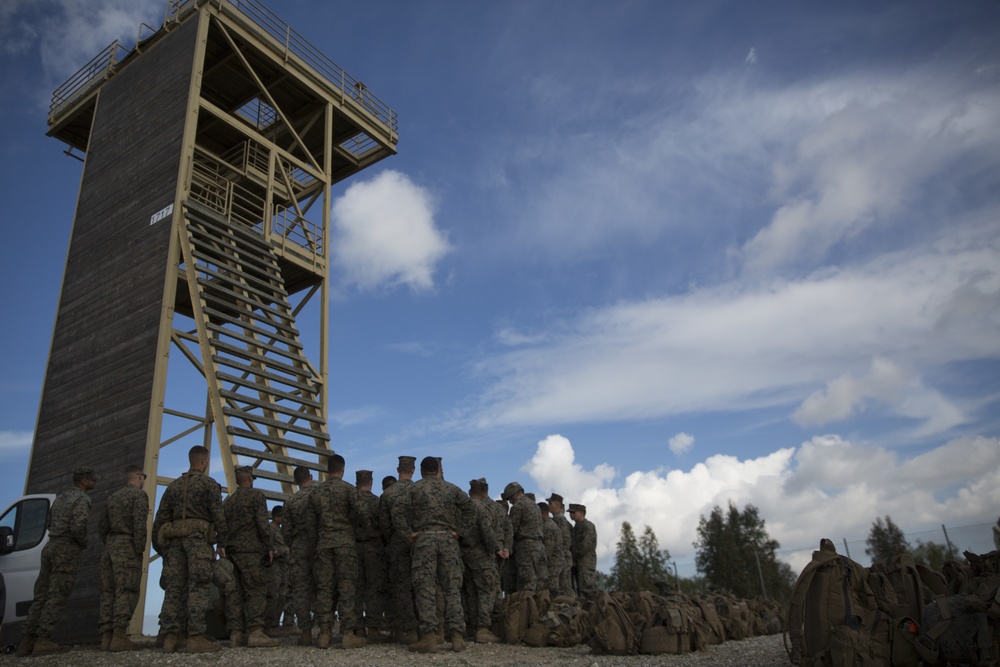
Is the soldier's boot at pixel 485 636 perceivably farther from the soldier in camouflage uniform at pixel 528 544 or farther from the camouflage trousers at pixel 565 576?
the camouflage trousers at pixel 565 576

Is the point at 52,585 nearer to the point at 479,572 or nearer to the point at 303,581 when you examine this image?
the point at 303,581

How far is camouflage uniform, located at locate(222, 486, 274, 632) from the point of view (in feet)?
22.6

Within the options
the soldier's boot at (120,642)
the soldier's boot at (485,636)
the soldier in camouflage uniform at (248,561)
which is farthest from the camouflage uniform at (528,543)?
the soldier's boot at (120,642)

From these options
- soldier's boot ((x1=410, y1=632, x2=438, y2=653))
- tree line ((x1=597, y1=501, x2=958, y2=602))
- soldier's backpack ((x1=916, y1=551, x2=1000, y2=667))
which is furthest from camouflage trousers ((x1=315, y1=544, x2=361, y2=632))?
tree line ((x1=597, y1=501, x2=958, y2=602))

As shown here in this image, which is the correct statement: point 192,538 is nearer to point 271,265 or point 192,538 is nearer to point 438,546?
point 438,546

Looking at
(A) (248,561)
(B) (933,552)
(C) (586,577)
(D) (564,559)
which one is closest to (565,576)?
(D) (564,559)

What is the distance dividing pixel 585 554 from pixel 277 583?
4.57m

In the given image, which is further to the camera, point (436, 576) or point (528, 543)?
point (528, 543)

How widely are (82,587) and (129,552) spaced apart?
163 inches

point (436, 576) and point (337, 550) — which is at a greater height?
point (337, 550)

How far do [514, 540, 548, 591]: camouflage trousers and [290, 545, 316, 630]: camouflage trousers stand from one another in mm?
2796

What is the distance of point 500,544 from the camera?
27.2 ft

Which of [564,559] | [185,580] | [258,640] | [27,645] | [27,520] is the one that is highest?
[27,520]

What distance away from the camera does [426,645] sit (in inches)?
257
